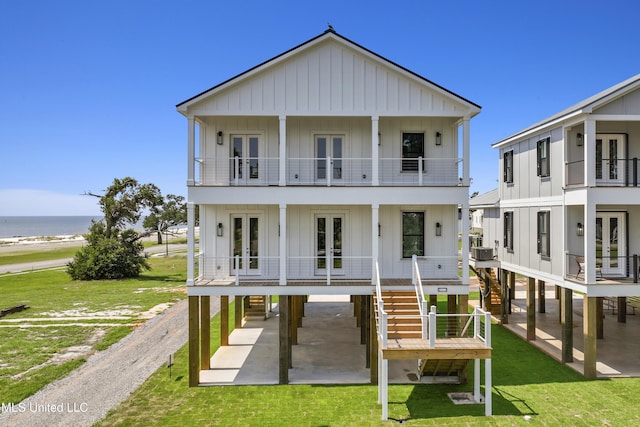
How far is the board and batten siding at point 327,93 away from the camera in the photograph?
557 inches

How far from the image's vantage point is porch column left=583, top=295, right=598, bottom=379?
13.7 metres

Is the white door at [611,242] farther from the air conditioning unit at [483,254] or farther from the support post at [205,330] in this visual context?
the support post at [205,330]

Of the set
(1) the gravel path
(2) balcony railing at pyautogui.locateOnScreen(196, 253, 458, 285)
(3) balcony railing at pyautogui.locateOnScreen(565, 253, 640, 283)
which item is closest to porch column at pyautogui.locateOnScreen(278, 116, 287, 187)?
(2) balcony railing at pyautogui.locateOnScreen(196, 253, 458, 285)

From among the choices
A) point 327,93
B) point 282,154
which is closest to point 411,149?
point 327,93

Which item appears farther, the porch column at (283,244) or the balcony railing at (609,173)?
the balcony railing at (609,173)

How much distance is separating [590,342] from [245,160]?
13947 mm

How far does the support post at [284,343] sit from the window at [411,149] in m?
6.77

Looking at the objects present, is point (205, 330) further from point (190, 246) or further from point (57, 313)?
point (57, 313)

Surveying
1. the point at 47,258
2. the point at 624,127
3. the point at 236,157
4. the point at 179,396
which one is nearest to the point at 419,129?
the point at 236,157

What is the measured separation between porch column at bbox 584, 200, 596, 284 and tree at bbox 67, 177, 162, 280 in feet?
122

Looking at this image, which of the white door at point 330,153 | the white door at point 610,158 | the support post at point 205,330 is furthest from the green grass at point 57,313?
the white door at point 610,158

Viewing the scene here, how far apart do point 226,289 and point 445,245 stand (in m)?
8.28

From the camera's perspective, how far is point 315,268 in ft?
49.5

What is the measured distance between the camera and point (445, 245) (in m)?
15.1
